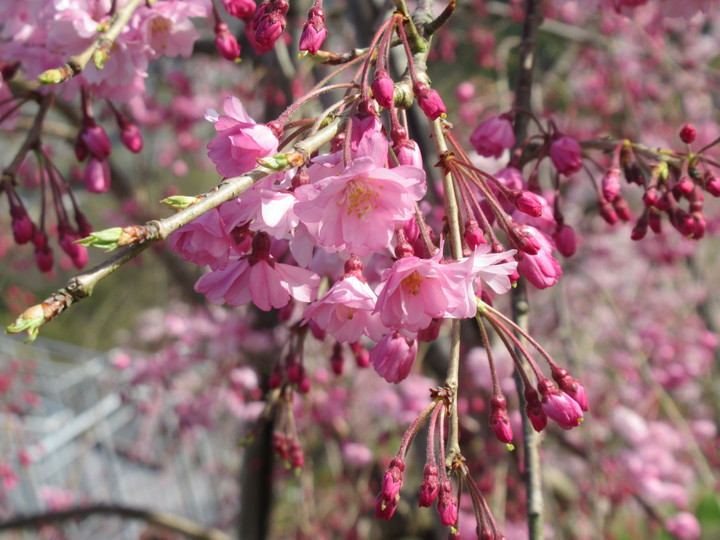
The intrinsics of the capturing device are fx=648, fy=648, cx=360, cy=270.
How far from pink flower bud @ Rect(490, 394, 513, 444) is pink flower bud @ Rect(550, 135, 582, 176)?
20.4 inches

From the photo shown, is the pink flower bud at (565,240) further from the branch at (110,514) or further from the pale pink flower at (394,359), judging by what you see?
the branch at (110,514)

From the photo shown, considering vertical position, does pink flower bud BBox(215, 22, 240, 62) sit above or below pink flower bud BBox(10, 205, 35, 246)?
above

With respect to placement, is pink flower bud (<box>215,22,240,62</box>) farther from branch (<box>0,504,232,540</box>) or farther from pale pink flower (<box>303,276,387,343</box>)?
branch (<box>0,504,232,540</box>)

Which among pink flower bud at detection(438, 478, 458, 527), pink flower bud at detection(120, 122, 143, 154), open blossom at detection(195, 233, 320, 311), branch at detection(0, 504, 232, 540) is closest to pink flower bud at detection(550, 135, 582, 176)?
open blossom at detection(195, 233, 320, 311)

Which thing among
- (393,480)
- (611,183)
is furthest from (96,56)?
(611,183)

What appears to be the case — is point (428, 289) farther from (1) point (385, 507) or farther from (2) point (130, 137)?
(2) point (130, 137)

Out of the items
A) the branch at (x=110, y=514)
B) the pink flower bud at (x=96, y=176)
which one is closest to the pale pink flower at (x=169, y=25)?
the pink flower bud at (x=96, y=176)

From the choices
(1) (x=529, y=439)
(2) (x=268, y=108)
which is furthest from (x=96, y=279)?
(2) (x=268, y=108)

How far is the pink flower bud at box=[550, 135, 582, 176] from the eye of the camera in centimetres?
118

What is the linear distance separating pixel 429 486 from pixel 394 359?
185mm

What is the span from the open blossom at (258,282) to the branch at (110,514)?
6.38 feet

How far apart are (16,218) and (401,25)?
→ 0.93 meters

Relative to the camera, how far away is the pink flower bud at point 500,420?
836 mm

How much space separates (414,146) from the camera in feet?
2.75
